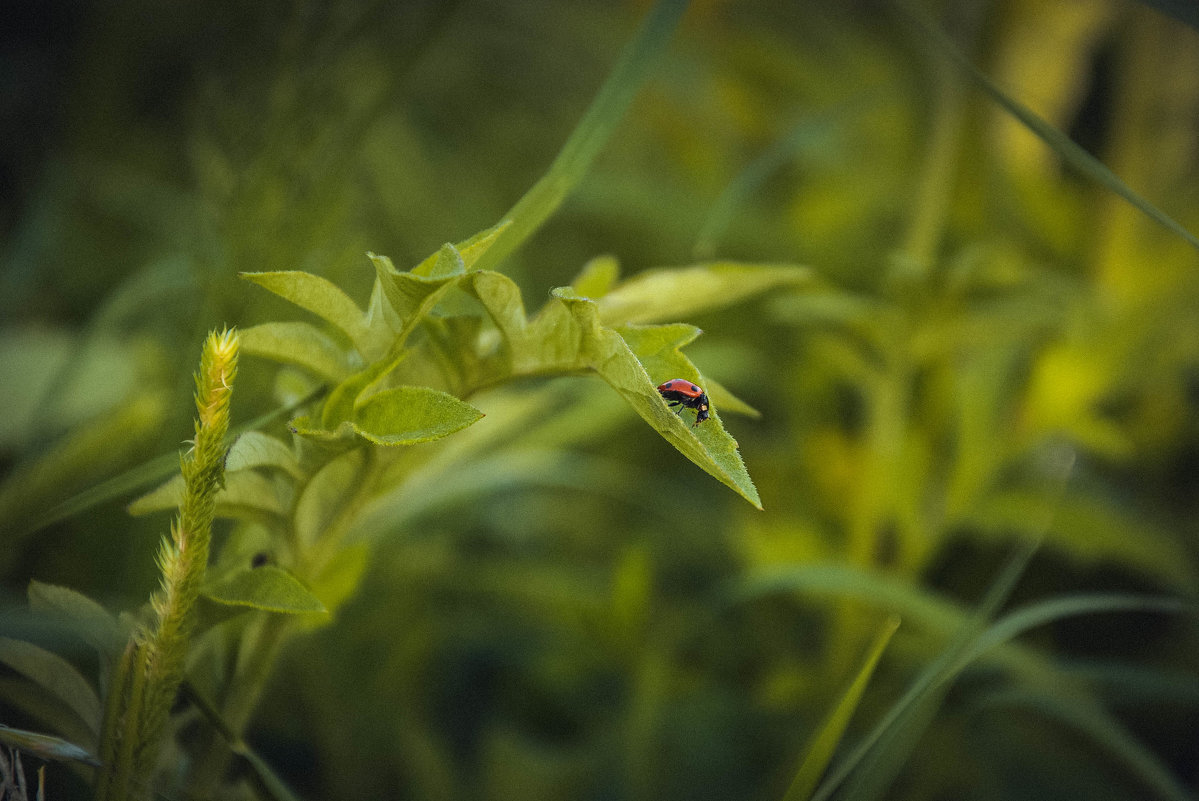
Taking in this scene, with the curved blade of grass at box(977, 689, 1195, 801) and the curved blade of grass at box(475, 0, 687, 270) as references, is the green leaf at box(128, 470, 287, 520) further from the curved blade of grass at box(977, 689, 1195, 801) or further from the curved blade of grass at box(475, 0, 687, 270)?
the curved blade of grass at box(977, 689, 1195, 801)

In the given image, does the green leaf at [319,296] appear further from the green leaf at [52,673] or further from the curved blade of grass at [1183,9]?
the curved blade of grass at [1183,9]

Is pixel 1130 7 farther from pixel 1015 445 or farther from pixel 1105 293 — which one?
pixel 1015 445

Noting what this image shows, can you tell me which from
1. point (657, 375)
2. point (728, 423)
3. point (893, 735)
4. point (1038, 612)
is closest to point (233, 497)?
point (657, 375)

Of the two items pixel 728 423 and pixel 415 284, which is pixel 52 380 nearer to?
pixel 415 284

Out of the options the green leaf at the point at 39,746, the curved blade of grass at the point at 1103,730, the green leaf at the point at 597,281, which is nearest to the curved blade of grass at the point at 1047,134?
the green leaf at the point at 597,281

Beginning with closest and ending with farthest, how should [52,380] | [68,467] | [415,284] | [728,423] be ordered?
[415,284] → [68,467] → [52,380] → [728,423]

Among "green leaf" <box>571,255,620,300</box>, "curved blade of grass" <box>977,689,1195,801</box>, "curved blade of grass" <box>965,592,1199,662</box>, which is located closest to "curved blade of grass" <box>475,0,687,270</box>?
"green leaf" <box>571,255,620,300</box>
